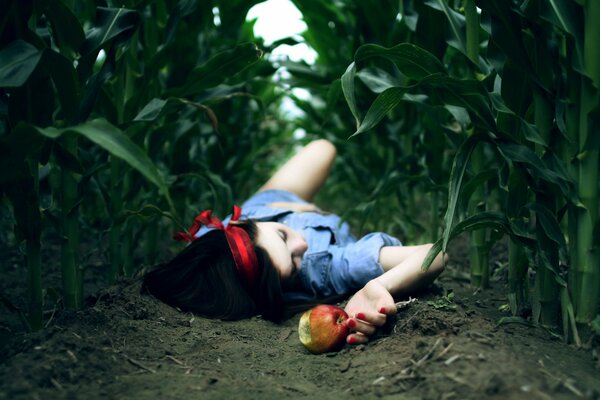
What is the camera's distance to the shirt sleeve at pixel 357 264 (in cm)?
189

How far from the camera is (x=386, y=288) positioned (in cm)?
168

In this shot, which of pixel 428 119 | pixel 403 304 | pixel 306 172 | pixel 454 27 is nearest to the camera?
pixel 403 304

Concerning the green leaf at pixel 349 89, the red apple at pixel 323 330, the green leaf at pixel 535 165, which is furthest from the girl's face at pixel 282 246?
the green leaf at pixel 535 165

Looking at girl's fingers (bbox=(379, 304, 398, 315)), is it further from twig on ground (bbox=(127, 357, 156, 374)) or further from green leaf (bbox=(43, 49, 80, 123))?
green leaf (bbox=(43, 49, 80, 123))

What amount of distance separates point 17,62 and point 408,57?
3.10ft

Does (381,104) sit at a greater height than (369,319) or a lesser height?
greater

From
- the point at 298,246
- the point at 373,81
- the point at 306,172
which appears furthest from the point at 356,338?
the point at 306,172

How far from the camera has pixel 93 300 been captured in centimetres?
177

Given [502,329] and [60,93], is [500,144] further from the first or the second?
[60,93]

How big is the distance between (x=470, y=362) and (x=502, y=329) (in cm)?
31

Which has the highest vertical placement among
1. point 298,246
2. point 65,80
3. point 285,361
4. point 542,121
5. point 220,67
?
point 220,67

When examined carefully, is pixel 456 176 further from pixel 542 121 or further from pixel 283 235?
pixel 283 235

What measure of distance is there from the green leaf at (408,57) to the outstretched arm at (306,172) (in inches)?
62.1

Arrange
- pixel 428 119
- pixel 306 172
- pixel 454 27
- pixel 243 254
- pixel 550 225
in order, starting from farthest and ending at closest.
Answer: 1. pixel 306 172
2. pixel 428 119
3. pixel 243 254
4. pixel 454 27
5. pixel 550 225
